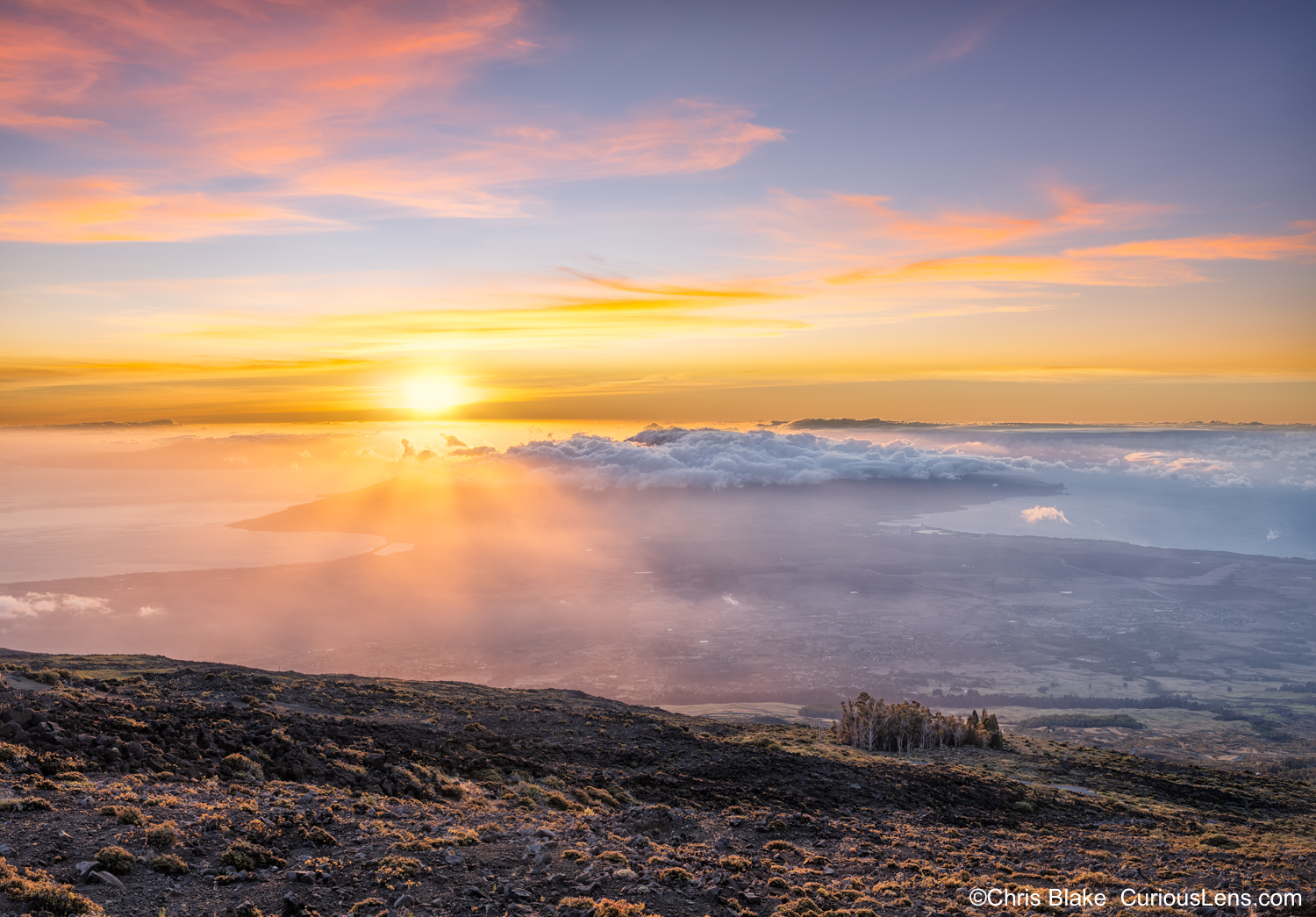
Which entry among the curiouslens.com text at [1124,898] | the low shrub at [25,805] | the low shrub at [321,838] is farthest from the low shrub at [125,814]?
the curiouslens.com text at [1124,898]

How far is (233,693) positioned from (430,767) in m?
16.5

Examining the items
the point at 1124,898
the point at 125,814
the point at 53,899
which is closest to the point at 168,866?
the point at 53,899

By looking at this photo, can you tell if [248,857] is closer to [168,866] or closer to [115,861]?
[168,866]

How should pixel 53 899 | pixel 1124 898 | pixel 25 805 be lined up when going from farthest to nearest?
pixel 1124 898, pixel 25 805, pixel 53 899

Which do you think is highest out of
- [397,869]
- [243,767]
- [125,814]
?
[125,814]

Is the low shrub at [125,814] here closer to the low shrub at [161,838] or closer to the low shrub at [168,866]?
the low shrub at [161,838]

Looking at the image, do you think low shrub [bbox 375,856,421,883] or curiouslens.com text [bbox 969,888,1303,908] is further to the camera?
curiouslens.com text [bbox 969,888,1303,908]

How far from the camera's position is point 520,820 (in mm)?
21891

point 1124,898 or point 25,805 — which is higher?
point 25,805

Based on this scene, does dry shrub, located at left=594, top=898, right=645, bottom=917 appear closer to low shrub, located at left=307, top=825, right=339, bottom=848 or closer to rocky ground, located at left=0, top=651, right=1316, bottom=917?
rocky ground, located at left=0, top=651, right=1316, bottom=917

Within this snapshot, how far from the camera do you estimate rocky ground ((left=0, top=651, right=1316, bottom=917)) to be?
14883 mm

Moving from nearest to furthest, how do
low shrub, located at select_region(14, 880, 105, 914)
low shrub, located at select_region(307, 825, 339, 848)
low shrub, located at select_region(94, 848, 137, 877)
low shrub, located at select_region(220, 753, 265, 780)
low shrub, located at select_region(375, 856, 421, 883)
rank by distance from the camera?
low shrub, located at select_region(14, 880, 105, 914) → low shrub, located at select_region(94, 848, 137, 877) → low shrub, located at select_region(375, 856, 421, 883) → low shrub, located at select_region(307, 825, 339, 848) → low shrub, located at select_region(220, 753, 265, 780)

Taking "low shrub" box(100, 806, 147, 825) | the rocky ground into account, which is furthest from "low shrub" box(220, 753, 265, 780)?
"low shrub" box(100, 806, 147, 825)

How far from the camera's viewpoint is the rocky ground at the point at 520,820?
48.8 ft
